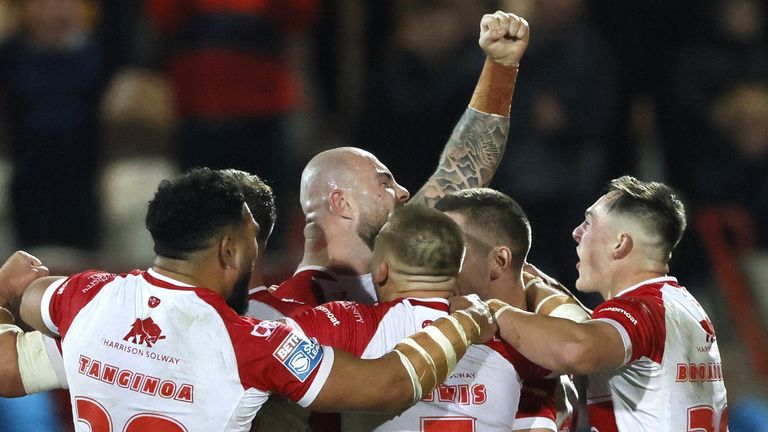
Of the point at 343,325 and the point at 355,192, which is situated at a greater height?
the point at 355,192

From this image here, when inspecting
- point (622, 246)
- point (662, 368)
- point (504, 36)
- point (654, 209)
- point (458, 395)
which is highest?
point (504, 36)

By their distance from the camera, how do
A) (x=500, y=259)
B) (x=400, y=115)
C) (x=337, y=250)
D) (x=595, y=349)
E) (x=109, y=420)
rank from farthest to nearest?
(x=400, y=115) → (x=337, y=250) → (x=500, y=259) → (x=595, y=349) → (x=109, y=420)

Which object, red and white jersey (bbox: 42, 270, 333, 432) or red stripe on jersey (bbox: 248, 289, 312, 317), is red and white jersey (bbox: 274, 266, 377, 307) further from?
red and white jersey (bbox: 42, 270, 333, 432)

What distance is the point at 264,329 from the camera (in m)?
4.16

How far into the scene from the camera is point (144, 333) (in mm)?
4172

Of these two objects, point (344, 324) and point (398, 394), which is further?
point (344, 324)

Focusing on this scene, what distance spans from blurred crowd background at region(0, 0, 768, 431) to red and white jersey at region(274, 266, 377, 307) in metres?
3.00

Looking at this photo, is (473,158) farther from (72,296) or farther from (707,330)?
(72,296)

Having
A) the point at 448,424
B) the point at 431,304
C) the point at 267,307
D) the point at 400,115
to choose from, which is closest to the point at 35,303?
the point at 267,307

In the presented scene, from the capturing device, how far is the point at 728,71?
988 cm

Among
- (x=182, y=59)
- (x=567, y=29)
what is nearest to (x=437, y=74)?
(x=567, y=29)

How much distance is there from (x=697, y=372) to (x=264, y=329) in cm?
166

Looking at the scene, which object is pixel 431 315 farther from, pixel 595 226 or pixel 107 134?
pixel 107 134


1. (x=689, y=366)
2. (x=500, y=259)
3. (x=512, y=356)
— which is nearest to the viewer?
(x=512, y=356)
